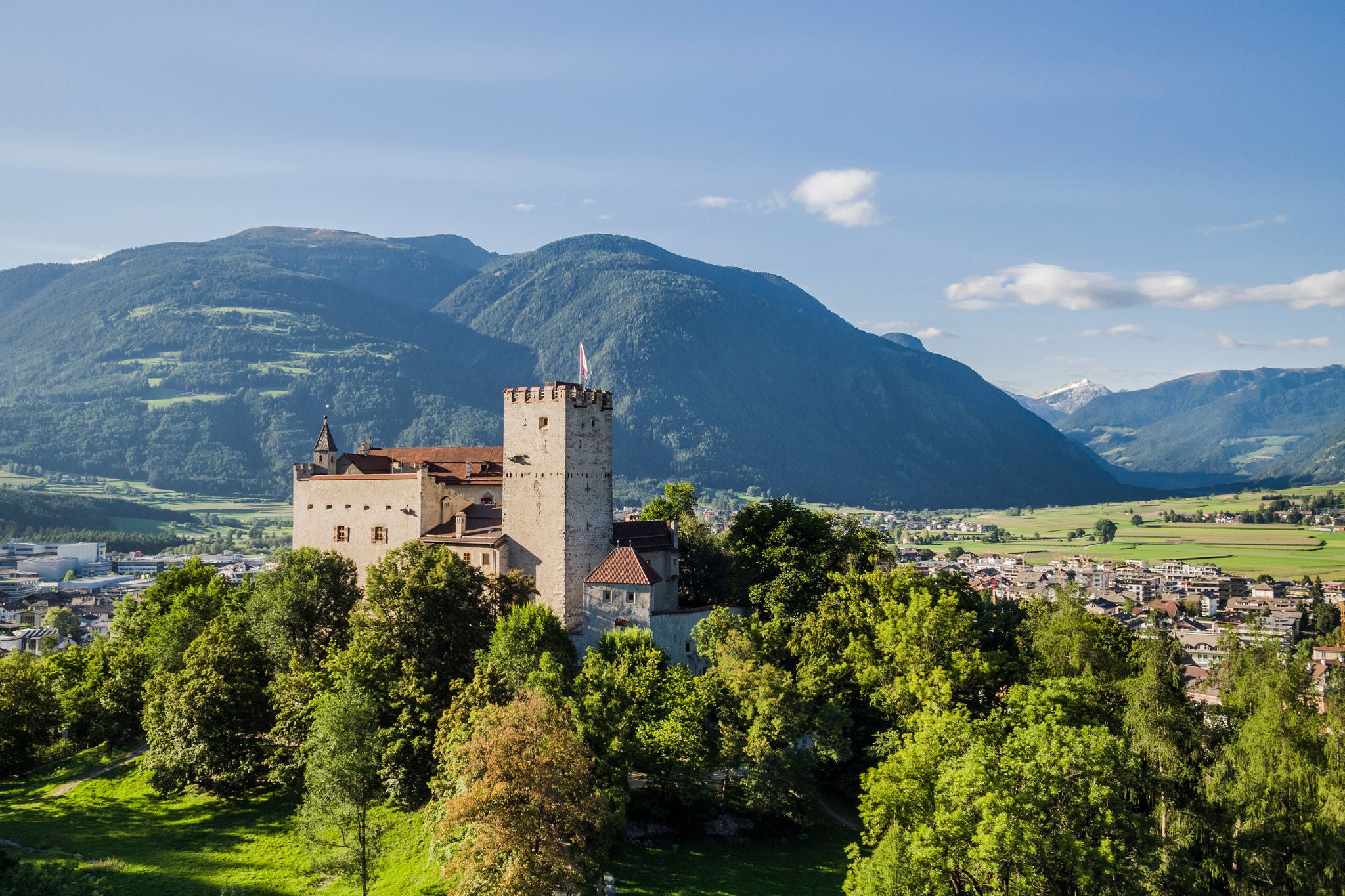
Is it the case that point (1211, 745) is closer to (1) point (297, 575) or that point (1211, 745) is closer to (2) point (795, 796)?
(2) point (795, 796)

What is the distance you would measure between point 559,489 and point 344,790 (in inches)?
960

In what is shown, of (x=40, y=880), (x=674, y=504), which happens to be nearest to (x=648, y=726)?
(x=40, y=880)

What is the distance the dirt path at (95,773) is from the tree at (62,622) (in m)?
92.6

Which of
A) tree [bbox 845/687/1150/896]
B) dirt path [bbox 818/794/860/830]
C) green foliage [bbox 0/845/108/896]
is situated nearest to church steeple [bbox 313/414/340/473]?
green foliage [bbox 0/845/108/896]

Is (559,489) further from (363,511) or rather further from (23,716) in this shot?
(23,716)

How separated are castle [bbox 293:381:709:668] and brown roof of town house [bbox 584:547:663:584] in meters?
0.07

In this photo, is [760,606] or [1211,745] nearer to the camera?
[1211,745]

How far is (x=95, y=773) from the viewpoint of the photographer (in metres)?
66.1

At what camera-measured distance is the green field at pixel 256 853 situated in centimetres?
4912

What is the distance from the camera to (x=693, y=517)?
81.2 meters

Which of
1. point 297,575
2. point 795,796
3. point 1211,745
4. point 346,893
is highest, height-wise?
point 297,575

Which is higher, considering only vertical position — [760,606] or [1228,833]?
[760,606]

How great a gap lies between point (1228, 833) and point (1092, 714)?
955 centimetres

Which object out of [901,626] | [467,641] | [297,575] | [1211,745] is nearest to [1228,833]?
[1211,745]
